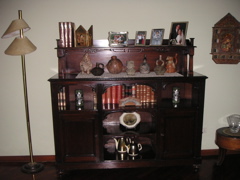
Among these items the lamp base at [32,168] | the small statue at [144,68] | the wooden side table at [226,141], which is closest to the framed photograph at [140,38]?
the small statue at [144,68]

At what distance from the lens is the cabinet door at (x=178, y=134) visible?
9.05 feet

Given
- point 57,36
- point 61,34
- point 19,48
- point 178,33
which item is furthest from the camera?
point 57,36

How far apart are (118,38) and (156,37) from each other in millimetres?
451

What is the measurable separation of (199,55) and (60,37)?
5.70ft

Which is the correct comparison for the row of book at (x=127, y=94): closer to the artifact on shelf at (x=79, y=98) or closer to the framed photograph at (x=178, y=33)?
the artifact on shelf at (x=79, y=98)

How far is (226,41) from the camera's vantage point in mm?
3049

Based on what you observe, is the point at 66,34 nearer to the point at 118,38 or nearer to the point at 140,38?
the point at 118,38

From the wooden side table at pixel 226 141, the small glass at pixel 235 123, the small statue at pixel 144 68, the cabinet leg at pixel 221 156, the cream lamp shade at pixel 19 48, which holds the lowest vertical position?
the cabinet leg at pixel 221 156

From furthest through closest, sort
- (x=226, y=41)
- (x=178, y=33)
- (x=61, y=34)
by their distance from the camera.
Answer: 1. (x=226, y=41)
2. (x=178, y=33)
3. (x=61, y=34)

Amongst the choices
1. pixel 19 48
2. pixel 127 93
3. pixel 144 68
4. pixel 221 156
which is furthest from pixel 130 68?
pixel 221 156

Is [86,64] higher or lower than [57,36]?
lower

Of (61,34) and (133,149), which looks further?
(133,149)

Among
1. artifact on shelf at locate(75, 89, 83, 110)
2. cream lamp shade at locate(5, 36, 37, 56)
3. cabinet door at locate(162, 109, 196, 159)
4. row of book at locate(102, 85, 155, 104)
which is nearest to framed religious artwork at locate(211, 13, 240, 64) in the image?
cabinet door at locate(162, 109, 196, 159)

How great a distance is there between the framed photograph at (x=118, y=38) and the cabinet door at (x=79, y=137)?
852 millimetres
